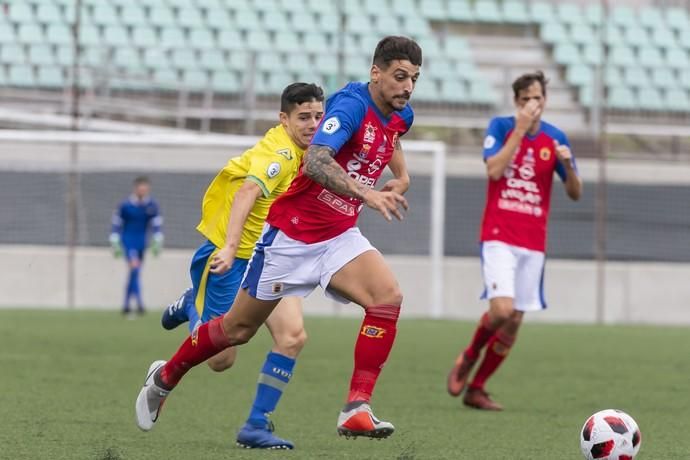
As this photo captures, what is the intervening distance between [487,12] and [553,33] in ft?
4.04

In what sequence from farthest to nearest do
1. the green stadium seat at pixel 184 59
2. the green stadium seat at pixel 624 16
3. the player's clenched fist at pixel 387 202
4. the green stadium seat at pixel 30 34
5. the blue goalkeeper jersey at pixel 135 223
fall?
the green stadium seat at pixel 624 16 → the green stadium seat at pixel 30 34 → the green stadium seat at pixel 184 59 → the blue goalkeeper jersey at pixel 135 223 → the player's clenched fist at pixel 387 202

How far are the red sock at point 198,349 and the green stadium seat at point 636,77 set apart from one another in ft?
51.7

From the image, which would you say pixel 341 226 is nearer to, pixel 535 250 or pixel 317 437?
pixel 317 437

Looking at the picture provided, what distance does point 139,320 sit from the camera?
16750 millimetres

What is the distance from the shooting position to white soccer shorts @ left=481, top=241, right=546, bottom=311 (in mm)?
8797

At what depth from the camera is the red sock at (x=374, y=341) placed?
5785 millimetres

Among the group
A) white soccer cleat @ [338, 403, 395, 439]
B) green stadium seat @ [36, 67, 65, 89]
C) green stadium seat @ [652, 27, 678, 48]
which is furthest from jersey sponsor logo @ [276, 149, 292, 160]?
green stadium seat @ [652, 27, 678, 48]

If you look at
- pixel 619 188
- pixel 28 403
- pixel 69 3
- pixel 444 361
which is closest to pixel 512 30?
pixel 619 188

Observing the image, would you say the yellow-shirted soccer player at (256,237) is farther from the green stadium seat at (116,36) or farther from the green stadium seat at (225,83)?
the green stadium seat at (116,36)

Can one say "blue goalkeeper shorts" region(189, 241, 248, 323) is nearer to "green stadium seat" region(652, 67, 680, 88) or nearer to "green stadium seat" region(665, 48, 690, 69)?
"green stadium seat" region(652, 67, 680, 88)

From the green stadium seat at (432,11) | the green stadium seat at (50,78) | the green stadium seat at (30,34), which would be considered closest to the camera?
the green stadium seat at (50,78)

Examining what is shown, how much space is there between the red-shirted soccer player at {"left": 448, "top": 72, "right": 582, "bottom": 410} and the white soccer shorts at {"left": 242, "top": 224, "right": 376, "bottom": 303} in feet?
9.36

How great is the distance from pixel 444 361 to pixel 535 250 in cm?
345

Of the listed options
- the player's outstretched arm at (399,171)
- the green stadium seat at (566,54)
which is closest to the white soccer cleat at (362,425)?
the player's outstretched arm at (399,171)
